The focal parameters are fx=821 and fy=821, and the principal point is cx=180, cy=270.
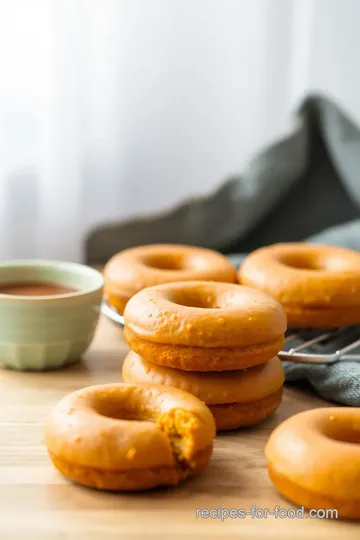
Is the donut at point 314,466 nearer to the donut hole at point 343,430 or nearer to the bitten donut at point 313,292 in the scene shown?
the donut hole at point 343,430

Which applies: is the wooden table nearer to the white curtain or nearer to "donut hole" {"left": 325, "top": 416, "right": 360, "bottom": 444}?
"donut hole" {"left": 325, "top": 416, "right": 360, "bottom": 444}

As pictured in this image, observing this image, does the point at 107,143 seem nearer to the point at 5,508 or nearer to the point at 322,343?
the point at 322,343

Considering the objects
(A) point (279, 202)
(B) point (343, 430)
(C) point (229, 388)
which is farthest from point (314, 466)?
(A) point (279, 202)

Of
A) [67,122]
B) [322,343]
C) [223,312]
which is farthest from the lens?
[67,122]

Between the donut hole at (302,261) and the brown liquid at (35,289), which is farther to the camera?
the donut hole at (302,261)

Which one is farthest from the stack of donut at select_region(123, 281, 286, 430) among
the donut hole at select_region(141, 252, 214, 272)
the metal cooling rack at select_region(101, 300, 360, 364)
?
the donut hole at select_region(141, 252, 214, 272)

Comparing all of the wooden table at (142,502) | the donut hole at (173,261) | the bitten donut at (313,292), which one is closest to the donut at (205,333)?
the wooden table at (142,502)

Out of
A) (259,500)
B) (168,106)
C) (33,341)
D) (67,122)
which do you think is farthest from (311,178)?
(259,500)
